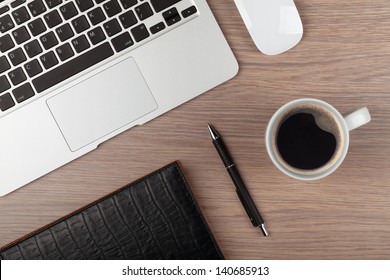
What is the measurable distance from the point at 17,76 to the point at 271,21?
32 centimetres

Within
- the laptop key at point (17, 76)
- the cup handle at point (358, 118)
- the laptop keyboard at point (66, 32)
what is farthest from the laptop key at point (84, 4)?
the cup handle at point (358, 118)

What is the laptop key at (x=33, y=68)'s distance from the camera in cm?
58

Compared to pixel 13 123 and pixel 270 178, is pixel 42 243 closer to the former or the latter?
pixel 13 123

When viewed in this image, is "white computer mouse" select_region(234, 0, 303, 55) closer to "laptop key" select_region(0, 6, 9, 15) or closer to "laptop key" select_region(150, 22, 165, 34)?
"laptop key" select_region(150, 22, 165, 34)

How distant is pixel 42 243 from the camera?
59cm

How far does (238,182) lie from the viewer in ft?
1.91

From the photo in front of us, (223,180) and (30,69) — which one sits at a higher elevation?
(30,69)

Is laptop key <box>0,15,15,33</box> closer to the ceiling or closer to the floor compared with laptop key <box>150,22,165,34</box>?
closer to the ceiling

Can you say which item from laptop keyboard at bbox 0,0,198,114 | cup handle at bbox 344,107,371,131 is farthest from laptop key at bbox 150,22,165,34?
cup handle at bbox 344,107,371,131

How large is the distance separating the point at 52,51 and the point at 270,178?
315 millimetres

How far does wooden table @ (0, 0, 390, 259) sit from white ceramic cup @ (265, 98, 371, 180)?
0.07 m

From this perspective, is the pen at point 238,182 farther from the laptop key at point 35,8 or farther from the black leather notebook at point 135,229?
the laptop key at point 35,8

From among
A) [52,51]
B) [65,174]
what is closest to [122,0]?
[52,51]

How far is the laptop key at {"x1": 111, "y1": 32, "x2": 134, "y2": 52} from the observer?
1.89 ft
